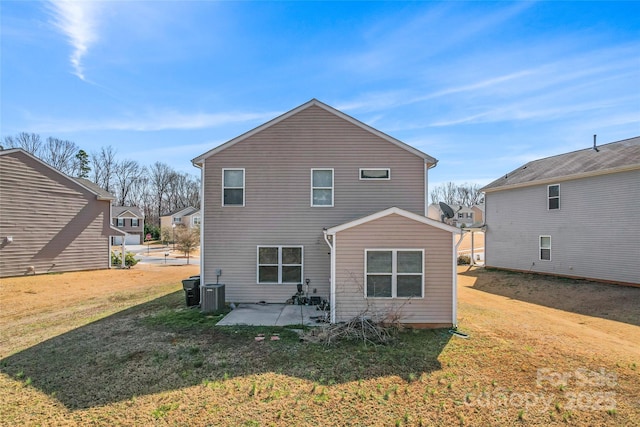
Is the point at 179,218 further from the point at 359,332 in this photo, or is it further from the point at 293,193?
the point at 359,332

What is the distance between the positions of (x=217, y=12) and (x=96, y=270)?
53.7ft

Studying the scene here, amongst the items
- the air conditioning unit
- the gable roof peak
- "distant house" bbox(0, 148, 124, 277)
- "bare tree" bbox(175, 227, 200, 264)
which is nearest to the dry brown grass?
the air conditioning unit

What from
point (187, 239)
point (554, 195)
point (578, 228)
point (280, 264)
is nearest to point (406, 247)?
point (280, 264)

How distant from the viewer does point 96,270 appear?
18094 mm

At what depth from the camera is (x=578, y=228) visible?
14.9m

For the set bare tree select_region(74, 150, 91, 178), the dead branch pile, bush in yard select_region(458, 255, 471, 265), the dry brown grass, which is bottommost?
bush in yard select_region(458, 255, 471, 265)

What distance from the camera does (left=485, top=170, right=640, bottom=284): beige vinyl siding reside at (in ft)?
42.9

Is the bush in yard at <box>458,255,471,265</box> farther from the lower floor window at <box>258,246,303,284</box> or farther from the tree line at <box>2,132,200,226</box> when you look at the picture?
the tree line at <box>2,132,200,226</box>

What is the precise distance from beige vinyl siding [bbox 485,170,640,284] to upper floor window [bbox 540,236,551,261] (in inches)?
8.1

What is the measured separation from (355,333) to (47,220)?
59.3ft

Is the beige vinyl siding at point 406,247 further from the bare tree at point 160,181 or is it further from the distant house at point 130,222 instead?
the bare tree at point 160,181

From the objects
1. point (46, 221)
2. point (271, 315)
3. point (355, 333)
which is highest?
point (46, 221)

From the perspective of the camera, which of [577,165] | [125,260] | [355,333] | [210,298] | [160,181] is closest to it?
[355,333]

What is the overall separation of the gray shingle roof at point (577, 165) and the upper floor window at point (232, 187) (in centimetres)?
1597
